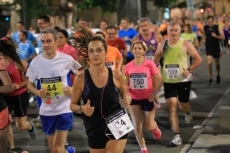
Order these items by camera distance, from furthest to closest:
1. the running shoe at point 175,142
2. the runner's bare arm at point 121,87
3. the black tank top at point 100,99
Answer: the running shoe at point 175,142 → the runner's bare arm at point 121,87 → the black tank top at point 100,99

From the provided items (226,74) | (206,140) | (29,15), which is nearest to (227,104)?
(206,140)

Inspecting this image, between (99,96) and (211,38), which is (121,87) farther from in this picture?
(211,38)

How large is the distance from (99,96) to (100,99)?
30 mm

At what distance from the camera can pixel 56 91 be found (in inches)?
252

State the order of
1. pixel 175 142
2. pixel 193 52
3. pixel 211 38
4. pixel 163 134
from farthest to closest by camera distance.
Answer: pixel 211 38 → pixel 163 134 → pixel 193 52 → pixel 175 142

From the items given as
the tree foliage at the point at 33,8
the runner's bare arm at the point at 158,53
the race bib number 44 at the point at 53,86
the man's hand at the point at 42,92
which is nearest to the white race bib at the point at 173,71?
the runner's bare arm at the point at 158,53

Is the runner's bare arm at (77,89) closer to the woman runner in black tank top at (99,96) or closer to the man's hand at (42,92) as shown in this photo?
the woman runner in black tank top at (99,96)

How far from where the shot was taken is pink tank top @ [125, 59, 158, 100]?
7496 millimetres

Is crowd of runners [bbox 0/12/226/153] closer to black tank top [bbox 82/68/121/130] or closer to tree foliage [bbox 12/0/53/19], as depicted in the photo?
black tank top [bbox 82/68/121/130]

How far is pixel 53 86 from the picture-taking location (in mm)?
6383

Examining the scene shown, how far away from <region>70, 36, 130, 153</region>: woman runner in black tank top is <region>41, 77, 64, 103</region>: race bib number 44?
117 cm

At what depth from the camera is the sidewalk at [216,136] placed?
764 centimetres

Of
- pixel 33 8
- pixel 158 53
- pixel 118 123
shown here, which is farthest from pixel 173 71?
pixel 33 8

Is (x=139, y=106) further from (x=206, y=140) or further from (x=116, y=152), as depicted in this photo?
(x=116, y=152)
